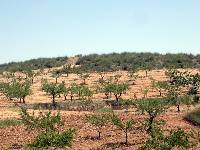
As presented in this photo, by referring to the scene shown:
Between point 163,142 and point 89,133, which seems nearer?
point 163,142

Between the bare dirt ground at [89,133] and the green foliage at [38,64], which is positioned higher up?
the green foliage at [38,64]

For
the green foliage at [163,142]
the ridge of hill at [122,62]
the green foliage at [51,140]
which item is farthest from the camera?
the ridge of hill at [122,62]

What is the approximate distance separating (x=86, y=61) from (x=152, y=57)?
2199 cm

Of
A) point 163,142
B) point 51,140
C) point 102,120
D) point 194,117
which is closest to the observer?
point 163,142

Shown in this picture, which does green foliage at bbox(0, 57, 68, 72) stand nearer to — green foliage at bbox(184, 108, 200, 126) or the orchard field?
the orchard field

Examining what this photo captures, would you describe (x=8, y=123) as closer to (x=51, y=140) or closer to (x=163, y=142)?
(x=51, y=140)

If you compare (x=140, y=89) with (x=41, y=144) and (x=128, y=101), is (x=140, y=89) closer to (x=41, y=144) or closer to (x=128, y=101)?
(x=128, y=101)

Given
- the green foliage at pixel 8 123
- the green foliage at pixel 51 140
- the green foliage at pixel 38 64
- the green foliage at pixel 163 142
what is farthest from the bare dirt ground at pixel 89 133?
the green foliage at pixel 38 64

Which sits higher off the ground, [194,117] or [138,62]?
[138,62]

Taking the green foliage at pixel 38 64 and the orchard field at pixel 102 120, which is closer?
the orchard field at pixel 102 120

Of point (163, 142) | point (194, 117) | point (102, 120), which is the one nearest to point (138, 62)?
point (194, 117)

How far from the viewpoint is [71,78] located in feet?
376

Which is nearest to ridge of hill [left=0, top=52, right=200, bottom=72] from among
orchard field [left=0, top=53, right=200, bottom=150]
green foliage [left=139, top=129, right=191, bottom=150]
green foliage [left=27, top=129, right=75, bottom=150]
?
orchard field [left=0, top=53, right=200, bottom=150]

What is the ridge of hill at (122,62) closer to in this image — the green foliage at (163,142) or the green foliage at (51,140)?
the green foliage at (51,140)
